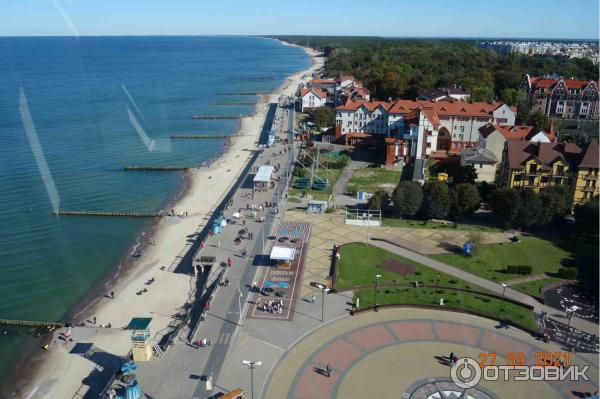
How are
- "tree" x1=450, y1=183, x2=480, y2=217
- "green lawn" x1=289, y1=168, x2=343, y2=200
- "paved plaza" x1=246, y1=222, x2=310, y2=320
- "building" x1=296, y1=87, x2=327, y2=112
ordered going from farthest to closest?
"building" x1=296, y1=87, x2=327, y2=112 → "green lawn" x1=289, y1=168, x2=343, y2=200 → "tree" x1=450, y1=183, x2=480, y2=217 → "paved plaza" x1=246, y1=222, x2=310, y2=320

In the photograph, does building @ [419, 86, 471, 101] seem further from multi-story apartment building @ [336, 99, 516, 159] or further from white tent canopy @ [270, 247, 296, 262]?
white tent canopy @ [270, 247, 296, 262]

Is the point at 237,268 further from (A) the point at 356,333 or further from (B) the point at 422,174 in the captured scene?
(B) the point at 422,174

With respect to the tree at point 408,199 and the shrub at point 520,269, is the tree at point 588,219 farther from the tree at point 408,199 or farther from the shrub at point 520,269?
the tree at point 408,199

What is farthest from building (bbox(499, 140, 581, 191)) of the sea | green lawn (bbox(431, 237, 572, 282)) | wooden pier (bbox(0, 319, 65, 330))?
wooden pier (bbox(0, 319, 65, 330))

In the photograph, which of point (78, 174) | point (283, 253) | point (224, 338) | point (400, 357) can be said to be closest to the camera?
point (400, 357)

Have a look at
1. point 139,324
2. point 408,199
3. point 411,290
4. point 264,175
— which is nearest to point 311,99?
point 264,175

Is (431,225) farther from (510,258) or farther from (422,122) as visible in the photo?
(422,122)
